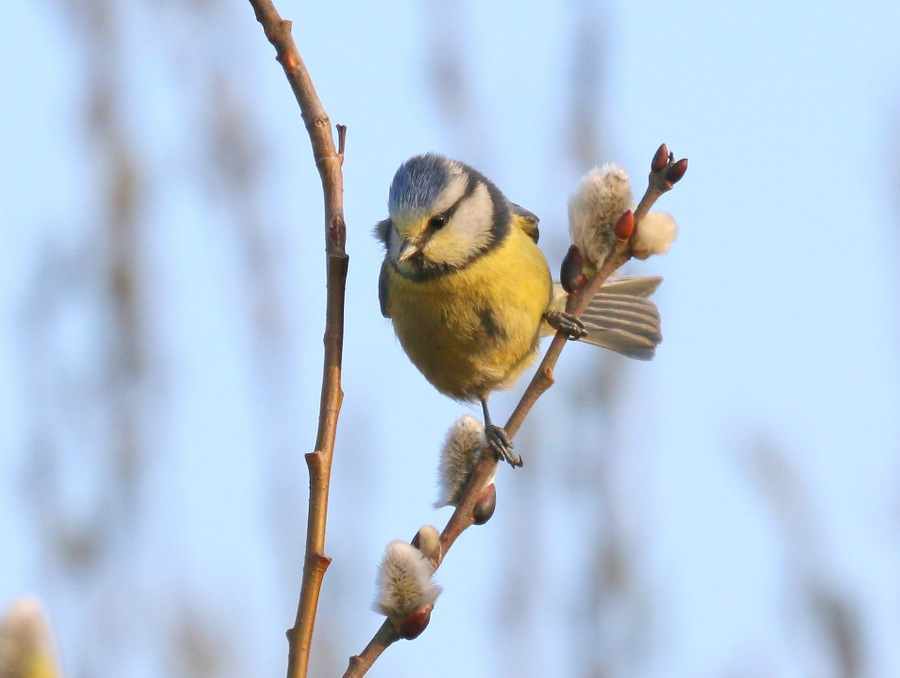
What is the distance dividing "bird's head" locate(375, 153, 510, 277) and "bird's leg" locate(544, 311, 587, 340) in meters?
0.27

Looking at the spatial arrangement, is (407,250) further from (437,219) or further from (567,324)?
(567,324)

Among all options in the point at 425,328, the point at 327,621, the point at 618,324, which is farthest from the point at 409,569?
the point at 618,324

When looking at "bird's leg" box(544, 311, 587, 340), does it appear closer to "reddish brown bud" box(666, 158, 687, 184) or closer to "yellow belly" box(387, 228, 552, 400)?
"yellow belly" box(387, 228, 552, 400)

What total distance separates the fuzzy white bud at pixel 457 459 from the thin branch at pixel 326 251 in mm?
390

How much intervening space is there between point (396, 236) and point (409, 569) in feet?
5.00

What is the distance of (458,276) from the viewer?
285cm

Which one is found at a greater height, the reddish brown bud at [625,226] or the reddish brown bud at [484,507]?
the reddish brown bud at [625,226]

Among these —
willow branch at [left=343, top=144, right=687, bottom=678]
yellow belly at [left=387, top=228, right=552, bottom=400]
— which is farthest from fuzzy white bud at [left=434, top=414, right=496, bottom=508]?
yellow belly at [left=387, top=228, right=552, bottom=400]

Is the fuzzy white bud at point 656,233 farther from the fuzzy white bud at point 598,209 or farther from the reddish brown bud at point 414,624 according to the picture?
the reddish brown bud at point 414,624

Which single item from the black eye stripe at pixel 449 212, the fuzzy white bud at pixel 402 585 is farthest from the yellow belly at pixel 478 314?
the fuzzy white bud at pixel 402 585

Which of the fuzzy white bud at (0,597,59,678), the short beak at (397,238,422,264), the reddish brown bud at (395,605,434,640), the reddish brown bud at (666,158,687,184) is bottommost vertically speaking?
the reddish brown bud at (395,605,434,640)

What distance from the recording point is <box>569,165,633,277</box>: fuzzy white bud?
1.88 meters

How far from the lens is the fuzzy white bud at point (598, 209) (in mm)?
1882

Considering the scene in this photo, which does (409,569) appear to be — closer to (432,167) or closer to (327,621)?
(432,167)
